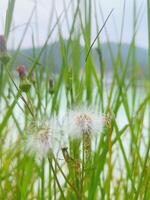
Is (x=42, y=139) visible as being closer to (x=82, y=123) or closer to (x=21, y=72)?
(x=82, y=123)

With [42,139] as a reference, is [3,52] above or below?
above

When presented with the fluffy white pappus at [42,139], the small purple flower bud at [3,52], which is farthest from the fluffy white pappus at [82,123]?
the small purple flower bud at [3,52]

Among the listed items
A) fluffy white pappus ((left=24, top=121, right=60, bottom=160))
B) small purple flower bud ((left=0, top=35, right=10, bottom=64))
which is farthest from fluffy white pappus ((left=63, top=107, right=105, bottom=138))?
small purple flower bud ((left=0, top=35, right=10, bottom=64))

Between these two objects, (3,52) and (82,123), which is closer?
(82,123)

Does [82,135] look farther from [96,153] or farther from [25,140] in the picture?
[96,153]

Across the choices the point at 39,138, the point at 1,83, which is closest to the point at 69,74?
the point at 1,83

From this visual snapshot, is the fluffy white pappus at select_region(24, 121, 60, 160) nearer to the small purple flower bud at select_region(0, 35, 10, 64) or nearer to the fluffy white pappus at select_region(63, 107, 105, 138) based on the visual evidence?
the fluffy white pappus at select_region(63, 107, 105, 138)

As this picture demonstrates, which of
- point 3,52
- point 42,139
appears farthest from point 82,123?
point 3,52
